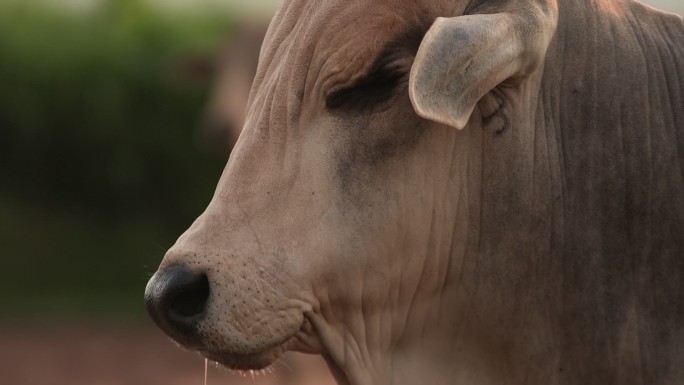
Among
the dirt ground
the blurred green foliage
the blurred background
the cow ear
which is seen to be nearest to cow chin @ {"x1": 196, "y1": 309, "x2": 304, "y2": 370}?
the cow ear

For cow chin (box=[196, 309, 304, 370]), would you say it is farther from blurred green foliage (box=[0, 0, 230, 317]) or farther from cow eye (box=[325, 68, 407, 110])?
blurred green foliage (box=[0, 0, 230, 317])

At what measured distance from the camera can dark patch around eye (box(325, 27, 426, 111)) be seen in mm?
3602

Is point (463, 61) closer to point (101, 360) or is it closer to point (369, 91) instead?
point (369, 91)

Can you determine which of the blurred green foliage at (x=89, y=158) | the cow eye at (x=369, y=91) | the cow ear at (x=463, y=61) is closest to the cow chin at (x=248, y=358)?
the cow eye at (x=369, y=91)

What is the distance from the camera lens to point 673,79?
3896mm

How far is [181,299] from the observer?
3561 mm

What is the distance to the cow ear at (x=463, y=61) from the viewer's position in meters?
3.29

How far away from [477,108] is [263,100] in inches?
23.4

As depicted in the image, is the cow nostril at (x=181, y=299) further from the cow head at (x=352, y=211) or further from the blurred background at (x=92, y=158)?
the blurred background at (x=92, y=158)

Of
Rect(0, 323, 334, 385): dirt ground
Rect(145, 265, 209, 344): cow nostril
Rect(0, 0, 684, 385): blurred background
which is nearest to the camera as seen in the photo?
Rect(145, 265, 209, 344): cow nostril

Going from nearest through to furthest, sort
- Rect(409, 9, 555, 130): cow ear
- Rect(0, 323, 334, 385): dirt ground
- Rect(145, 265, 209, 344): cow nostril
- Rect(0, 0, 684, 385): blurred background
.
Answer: Rect(409, 9, 555, 130): cow ear, Rect(145, 265, 209, 344): cow nostril, Rect(0, 323, 334, 385): dirt ground, Rect(0, 0, 684, 385): blurred background

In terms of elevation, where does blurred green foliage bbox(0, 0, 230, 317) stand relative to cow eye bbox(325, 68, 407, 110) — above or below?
below

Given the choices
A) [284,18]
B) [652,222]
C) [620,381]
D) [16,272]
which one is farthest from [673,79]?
[16,272]

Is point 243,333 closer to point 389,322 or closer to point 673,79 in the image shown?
point 389,322
